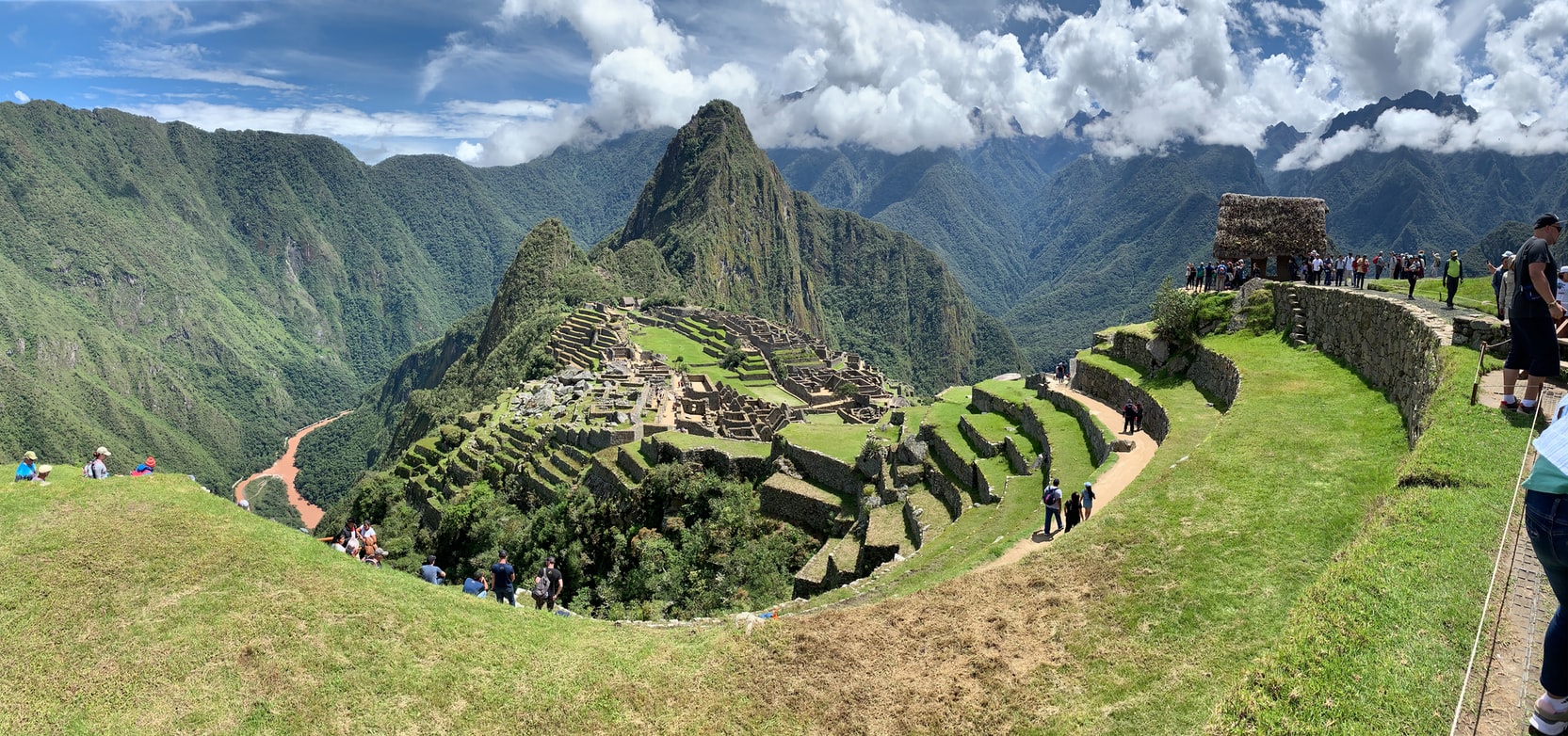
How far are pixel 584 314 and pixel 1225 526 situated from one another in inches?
3954

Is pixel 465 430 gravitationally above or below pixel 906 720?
below

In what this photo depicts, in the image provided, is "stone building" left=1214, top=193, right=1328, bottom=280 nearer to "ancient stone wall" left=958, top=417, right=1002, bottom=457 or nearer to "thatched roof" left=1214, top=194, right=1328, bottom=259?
"thatched roof" left=1214, top=194, right=1328, bottom=259

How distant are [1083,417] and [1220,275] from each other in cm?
854

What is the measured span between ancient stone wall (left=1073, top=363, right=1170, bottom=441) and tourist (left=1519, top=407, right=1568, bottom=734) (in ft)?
45.0

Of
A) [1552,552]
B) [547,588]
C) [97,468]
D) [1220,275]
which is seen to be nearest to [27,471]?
[97,468]

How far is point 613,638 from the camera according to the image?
1022cm

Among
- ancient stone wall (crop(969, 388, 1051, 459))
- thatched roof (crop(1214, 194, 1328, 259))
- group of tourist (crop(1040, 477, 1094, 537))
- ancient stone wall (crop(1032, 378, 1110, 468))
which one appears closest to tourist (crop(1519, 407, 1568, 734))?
group of tourist (crop(1040, 477, 1094, 537))

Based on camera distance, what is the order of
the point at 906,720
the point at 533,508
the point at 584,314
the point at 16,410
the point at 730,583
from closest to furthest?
the point at 906,720 → the point at 730,583 → the point at 533,508 → the point at 584,314 → the point at 16,410

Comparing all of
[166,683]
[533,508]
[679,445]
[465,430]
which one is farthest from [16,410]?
[166,683]

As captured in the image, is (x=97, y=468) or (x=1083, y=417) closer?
(x=97, y=468)

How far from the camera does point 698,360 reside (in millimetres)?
86562

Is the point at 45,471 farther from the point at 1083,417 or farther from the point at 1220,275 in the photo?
the point at 1220,275

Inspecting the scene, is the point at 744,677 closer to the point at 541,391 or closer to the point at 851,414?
the point at 851,414

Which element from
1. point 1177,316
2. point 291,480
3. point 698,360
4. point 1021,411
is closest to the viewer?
point 1177,316
